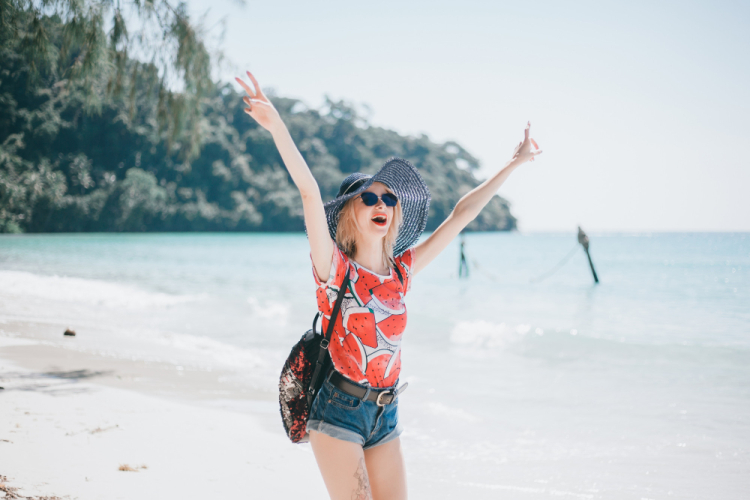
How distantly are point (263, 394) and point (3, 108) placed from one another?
171ft

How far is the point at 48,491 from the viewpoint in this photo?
2.85m

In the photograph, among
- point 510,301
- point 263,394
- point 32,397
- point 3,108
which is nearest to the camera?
point 32,397

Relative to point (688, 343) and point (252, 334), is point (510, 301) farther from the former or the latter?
point (252, 334)

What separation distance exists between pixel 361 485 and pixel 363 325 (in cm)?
54

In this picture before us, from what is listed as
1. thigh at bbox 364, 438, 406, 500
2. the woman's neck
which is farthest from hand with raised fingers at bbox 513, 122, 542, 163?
thigh at bbox 364, 438, 406, 500

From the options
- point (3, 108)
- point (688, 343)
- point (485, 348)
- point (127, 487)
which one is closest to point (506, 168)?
point (127, 487)

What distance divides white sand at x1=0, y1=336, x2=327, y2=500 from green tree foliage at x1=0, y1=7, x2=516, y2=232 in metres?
29.7

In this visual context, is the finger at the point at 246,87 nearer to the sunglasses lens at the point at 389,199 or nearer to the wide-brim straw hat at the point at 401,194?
the wide-brim straw hat at the point at 401,194

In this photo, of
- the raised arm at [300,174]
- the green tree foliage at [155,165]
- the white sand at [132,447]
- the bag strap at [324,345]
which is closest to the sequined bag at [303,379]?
the bag strap at [324,345]

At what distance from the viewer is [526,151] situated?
8.93 ft

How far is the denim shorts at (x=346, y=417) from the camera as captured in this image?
1.96 metres

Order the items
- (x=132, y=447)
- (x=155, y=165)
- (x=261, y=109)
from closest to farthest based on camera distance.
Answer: (x=261, y=109) < (x=132, y=447) < (x=155, y=165)

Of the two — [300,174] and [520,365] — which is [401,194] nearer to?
[300,174]

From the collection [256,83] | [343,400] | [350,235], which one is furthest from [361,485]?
[256,83]
